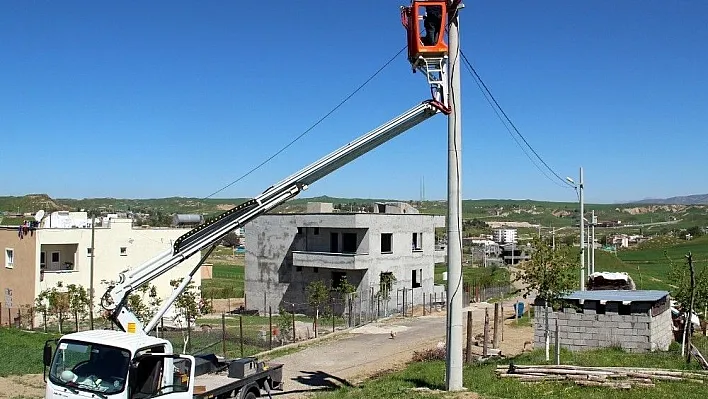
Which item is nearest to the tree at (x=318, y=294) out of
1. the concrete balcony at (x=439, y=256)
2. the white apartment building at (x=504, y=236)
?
the concrete balcony at (x=439, y=256)

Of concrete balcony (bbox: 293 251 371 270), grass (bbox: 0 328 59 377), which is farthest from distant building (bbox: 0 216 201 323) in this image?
grass (bbox: 0 328 59 377)

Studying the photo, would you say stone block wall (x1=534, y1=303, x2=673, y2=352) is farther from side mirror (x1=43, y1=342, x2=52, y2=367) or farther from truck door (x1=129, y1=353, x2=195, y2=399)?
side mirror (x1=43, y1=342, x2=52, y2=367)

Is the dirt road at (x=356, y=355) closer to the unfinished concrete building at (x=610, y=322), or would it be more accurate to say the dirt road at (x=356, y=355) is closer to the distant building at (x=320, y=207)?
the unfinished concrete building at (x=610, y=322)

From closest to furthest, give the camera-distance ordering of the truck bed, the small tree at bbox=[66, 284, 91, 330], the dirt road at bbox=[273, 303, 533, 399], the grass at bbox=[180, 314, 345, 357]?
the truck bed, the dirt road at bbox=[273, 303, 533, 399], the grass at bbox=[180, 314, 345, 357], the small tree at bbox=[66, 284, 91, 330]

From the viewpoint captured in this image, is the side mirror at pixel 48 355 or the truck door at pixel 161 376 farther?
the side mirror at pixel 48 355

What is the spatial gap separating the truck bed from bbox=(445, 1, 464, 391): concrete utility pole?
163 inches

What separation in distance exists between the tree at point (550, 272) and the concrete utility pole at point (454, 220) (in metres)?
4.22

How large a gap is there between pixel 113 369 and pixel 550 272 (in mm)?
12562

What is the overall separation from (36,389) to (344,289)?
87.9ft

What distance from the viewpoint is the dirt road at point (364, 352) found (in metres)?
20.7

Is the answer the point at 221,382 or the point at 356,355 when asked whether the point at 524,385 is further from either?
the point at 356,355

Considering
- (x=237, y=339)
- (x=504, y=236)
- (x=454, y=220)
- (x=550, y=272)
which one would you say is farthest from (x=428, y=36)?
(x=504, y=236)

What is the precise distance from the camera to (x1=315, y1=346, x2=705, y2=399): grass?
15.8 meters

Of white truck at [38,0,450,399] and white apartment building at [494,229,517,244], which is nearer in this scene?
white truck at [38,0,450,399]
